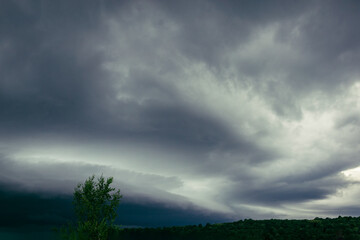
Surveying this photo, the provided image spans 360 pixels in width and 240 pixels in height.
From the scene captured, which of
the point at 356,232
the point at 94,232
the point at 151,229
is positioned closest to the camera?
the point at 356,232

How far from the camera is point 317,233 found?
35.0 metres

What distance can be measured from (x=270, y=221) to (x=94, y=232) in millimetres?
28924

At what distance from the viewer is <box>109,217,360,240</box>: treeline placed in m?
34.9

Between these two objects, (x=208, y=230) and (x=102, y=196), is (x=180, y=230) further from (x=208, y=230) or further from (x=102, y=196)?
(x=102, y=196)

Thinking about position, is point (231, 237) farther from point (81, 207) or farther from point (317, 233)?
point (81, 207)

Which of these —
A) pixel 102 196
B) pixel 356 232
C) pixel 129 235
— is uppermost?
pixel 102 196

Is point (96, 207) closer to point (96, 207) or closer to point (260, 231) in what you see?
point (96, 207)

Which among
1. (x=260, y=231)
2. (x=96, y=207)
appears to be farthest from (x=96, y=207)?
(x=260, y=231)

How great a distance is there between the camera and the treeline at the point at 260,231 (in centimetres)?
3494

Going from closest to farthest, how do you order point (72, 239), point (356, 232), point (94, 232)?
point (72, 239), point (356, 232), point (94, 232)

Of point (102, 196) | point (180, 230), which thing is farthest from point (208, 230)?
point (102, 196)

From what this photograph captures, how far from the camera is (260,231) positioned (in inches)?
1582

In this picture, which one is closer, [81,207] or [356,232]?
[356,232]

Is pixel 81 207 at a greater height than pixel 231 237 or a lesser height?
greater
